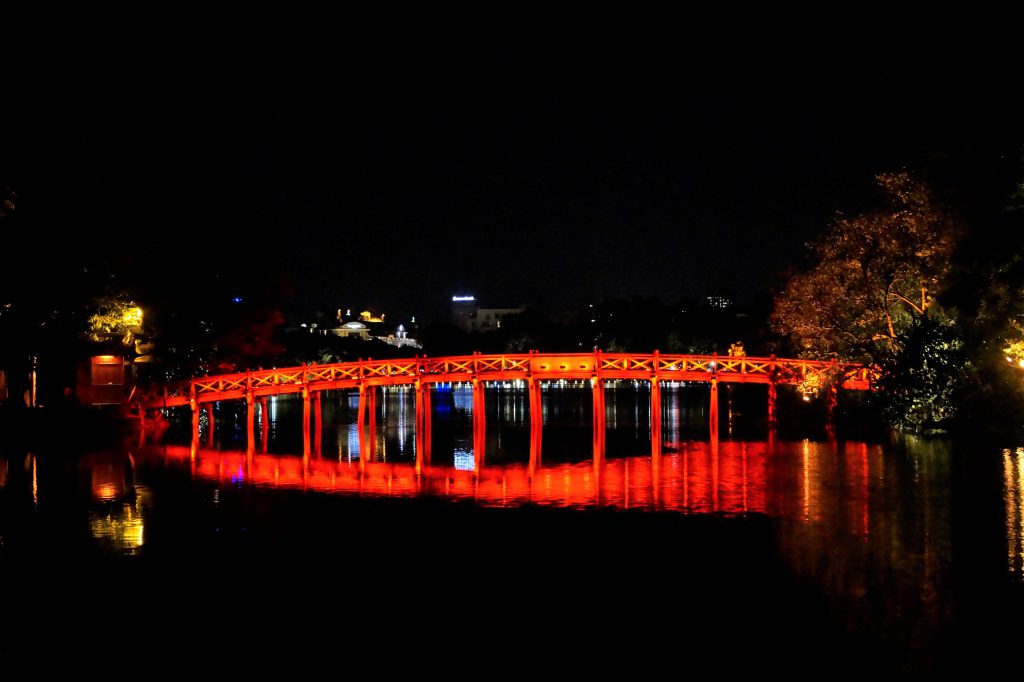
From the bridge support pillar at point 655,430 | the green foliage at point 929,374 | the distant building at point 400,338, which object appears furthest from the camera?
the distant building at point 400,338

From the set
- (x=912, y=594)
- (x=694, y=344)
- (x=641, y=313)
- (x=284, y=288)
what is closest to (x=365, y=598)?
(x=912, y=594)

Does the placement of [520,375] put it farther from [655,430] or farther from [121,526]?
[121,526]

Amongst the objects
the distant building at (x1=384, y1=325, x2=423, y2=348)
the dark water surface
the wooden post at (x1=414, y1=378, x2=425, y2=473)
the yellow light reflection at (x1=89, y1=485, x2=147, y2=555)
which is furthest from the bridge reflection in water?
the distant building at (x1=384, y1=325, x2=423, y2=348)

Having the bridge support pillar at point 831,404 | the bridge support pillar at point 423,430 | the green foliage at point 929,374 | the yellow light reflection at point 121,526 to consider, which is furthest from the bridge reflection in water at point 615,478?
the bridge support pillar at point 831,404

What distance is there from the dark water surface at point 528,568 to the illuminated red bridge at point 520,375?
473 inches

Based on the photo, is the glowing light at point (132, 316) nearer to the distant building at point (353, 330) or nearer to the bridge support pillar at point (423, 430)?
the bridge support pillar at point (423, 430)

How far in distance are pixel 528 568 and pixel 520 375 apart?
81.2ft

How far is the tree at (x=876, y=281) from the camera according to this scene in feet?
107

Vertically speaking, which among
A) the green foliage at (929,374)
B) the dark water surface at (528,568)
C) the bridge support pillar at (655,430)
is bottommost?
the dark water surface at (528,568)

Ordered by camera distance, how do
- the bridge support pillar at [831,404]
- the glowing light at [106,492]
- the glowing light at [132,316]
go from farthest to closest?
the glowing light at [132,316] → the bridge support pillar at [831,404] → the glowing light at [106,492]

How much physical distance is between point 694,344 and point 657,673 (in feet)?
265

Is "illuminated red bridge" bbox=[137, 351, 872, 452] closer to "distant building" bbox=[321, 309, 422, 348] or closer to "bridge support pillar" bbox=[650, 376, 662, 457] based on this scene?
"bridge support pillar" bbox=[650, 376, 662, 457]

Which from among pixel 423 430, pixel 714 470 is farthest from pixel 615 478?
pixel 423 430

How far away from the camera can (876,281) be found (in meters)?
35.7
